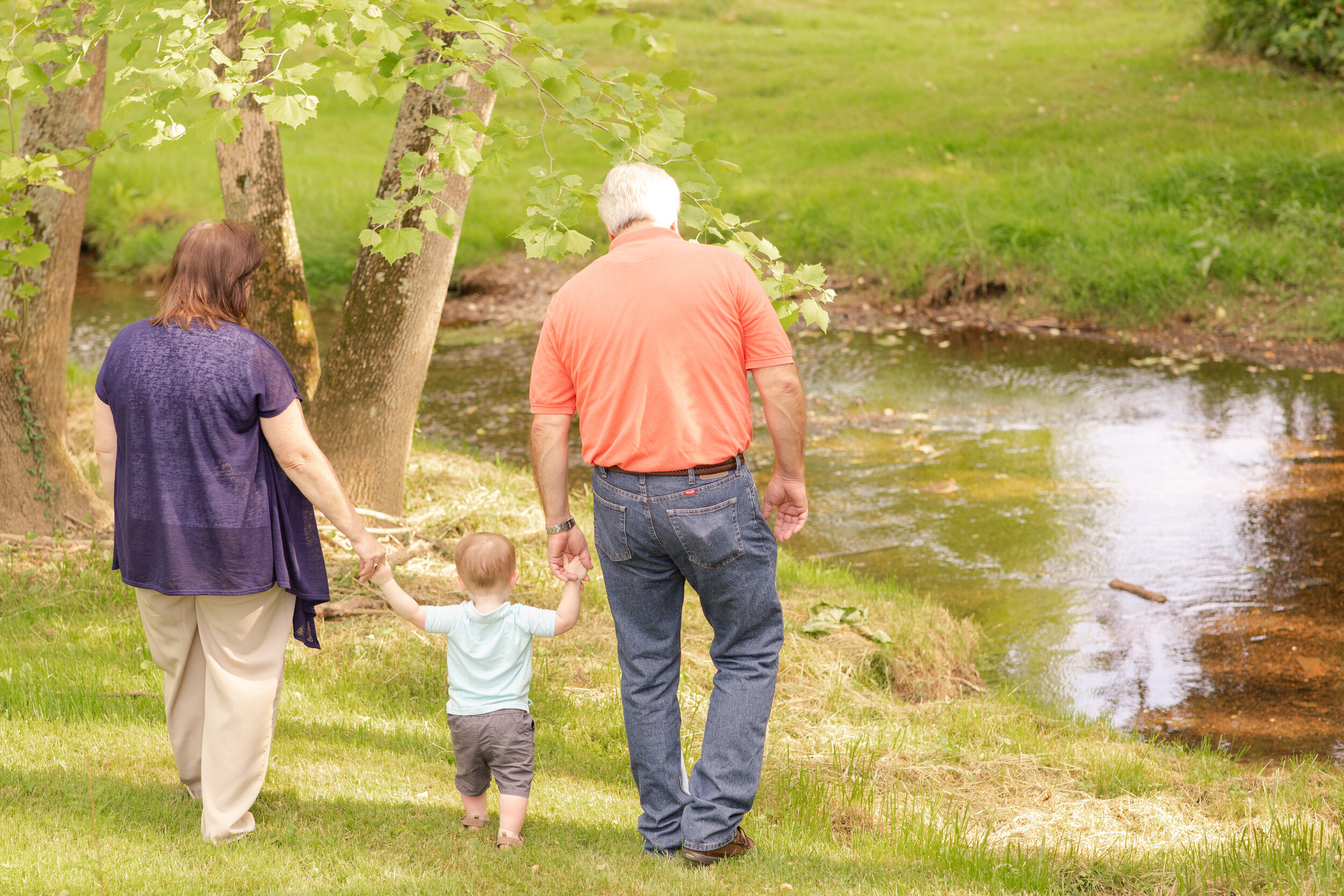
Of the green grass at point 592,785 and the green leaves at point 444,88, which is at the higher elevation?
the green leaves at point 444,88

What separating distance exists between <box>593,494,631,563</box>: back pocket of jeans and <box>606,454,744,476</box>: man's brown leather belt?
105mm

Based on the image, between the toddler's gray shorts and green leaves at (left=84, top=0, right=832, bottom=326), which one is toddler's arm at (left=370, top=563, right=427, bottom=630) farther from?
green leaves at (left=84, top=0, right=832, bottom=326)

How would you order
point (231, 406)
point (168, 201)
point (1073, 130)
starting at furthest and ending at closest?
point (168, 201) < point (1073, 130) < point (231, 406)

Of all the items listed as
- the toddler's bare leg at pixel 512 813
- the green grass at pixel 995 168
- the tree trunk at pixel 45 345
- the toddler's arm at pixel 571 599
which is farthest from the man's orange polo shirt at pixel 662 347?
the green grass at pixel 995 168

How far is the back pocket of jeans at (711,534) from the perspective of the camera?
11.0 ft

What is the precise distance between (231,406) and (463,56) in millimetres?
1580

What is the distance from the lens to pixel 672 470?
3375 millimetres

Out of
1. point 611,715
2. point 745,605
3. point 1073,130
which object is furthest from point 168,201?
point 745,605

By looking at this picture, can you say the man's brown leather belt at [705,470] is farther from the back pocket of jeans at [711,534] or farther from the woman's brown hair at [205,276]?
the woman's brown hair at [205,276]

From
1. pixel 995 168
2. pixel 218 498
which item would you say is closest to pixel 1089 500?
pixel 218 498

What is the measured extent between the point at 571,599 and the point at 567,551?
0.15 m

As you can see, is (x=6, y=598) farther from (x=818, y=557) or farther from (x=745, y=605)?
(x=818, y=557)

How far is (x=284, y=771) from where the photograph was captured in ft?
13.5

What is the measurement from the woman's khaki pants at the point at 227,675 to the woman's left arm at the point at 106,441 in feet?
1.24
